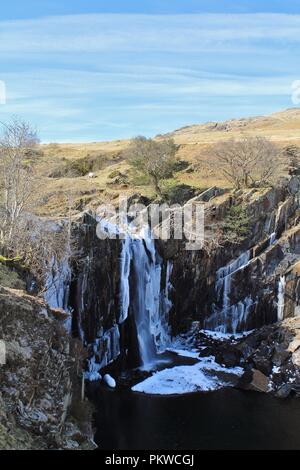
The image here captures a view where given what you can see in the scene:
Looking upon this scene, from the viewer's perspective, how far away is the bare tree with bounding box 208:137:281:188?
50.4 meters

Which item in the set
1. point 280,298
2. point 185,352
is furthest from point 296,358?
point 185,352

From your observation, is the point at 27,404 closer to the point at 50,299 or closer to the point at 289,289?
the point at 50,299

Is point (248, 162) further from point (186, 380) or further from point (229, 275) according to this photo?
point (186, 380)

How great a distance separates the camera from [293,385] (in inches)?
1382

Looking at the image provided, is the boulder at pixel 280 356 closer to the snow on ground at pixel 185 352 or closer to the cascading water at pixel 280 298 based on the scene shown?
the snow on ground at pixel 185 352

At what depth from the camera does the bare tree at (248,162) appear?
165 ft

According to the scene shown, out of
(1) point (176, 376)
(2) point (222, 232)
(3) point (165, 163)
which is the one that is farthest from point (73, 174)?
(1) point (176, 376)

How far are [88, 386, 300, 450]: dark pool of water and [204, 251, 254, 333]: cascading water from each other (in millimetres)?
10066

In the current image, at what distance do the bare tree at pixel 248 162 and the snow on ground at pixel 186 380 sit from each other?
1935cm

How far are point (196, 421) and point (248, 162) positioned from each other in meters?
28.2

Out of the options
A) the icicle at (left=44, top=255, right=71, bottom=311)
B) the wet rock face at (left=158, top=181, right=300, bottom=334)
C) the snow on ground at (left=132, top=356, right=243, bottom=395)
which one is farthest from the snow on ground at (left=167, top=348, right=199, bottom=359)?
the icicle at (left=44, top=255, right=71, bottom=311)

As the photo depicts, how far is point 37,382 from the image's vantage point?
1758cm

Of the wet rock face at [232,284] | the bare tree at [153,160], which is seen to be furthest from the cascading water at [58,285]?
the bare tree at [153,160]

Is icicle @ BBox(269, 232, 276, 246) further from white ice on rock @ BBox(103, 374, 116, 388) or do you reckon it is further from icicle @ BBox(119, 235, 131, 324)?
white ice on rock @ BBox(103, 374, 116, 388)
